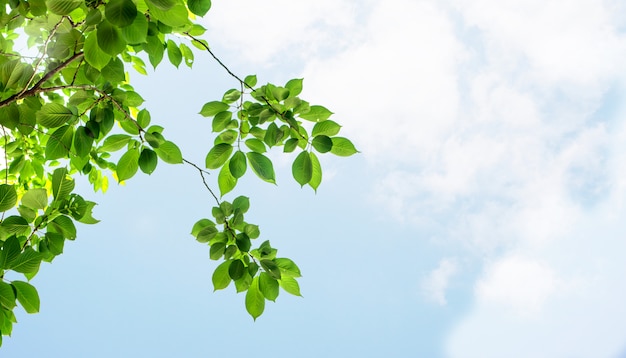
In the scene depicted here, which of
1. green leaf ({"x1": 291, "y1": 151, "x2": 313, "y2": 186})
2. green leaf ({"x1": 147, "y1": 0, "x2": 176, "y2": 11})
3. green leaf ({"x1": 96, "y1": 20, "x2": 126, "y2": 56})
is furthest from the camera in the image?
green leaf ({"x1": 291, "y1": 151, "x2": 313, "y2": 186})

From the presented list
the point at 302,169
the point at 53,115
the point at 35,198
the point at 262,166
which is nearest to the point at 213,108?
the point at 262,166

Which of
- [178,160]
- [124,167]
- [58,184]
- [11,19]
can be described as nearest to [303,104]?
[178,160]

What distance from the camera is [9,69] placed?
1.50 meters

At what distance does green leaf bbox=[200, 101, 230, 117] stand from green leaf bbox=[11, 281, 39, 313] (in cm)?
75

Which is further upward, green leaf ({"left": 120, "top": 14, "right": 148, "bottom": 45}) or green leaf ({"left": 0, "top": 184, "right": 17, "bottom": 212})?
green leaf ({"left": 120, "top": 14, "right": 148, "bottom": 45})

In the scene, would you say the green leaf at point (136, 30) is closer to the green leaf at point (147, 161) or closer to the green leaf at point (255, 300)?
the green leaf at point (147, 161)

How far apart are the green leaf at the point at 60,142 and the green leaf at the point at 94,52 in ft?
1.47

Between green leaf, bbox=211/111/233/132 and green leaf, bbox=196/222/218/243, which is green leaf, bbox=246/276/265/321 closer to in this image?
green leaf, bbox=196/222/218/243

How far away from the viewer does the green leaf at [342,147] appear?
1.55 metres

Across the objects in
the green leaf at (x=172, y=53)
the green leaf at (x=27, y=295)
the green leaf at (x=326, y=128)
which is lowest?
the green leaf at (x=27, y=295)

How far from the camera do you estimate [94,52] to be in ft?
4.38

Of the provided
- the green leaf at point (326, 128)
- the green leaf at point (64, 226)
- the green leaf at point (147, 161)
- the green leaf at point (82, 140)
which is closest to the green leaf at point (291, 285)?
the green leaf at point (326, 128)

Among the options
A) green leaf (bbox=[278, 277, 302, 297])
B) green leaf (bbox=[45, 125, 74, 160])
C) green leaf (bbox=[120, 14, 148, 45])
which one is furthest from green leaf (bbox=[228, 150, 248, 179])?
green leaf (bbox=[45, 125, 74, 160])

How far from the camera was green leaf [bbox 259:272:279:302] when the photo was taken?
1.49 m
